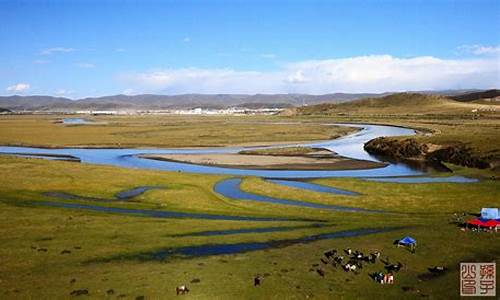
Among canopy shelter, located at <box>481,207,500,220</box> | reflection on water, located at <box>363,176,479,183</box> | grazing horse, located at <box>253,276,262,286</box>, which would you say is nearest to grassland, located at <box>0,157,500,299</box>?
grazing horse, located at <box>253,276,262,286</box>

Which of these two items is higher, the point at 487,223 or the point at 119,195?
the point at 119,195

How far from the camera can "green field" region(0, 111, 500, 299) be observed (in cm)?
2928

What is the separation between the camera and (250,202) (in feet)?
187

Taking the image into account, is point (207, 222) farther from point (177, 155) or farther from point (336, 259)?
point (177, 155)

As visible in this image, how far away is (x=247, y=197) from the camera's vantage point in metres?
61.0

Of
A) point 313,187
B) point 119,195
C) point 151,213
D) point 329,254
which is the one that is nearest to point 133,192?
point 119,195

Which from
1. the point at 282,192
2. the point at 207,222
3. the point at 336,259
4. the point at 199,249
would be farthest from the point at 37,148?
the point at 336,259

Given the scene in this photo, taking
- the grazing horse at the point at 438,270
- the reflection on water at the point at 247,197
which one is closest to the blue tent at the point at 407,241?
the grazing horse at the point at 438,270

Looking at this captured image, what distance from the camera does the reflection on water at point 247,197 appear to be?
182 feet

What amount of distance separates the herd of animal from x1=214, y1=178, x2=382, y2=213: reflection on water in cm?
1870

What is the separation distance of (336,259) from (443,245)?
385 inches

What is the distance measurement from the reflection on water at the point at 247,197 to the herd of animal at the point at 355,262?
736 inches

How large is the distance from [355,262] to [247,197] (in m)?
28.1

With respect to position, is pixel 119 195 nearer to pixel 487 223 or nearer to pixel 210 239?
pixel 210 239
